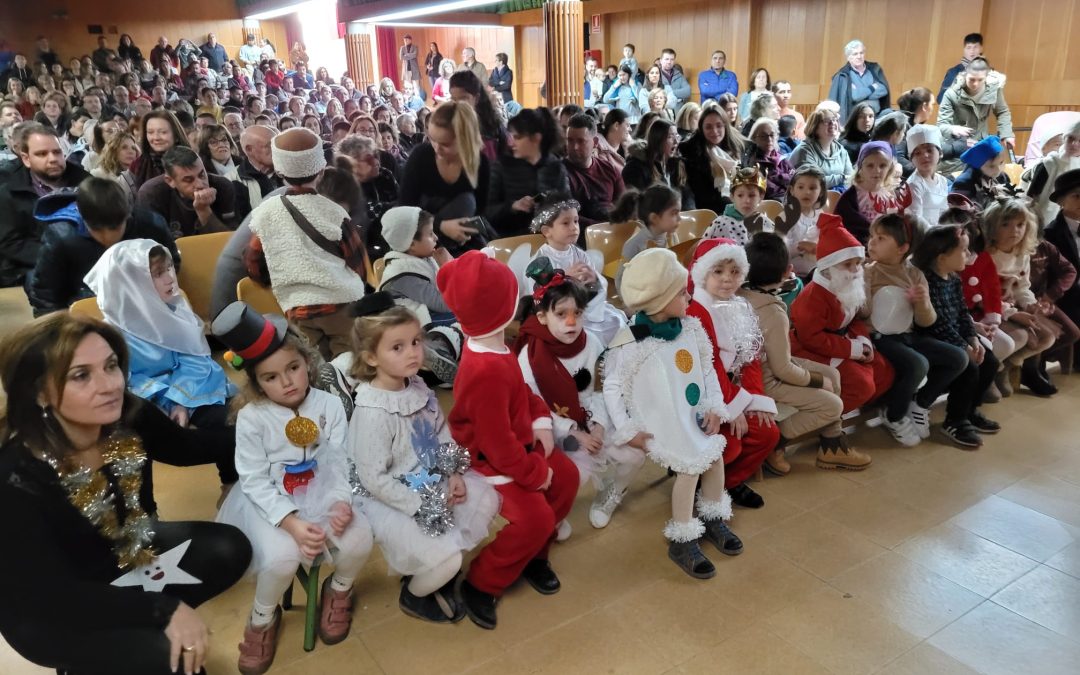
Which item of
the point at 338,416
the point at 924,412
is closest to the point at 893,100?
the point at 924,412

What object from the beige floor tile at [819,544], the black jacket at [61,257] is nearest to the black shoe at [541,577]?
the beige floor tile at [819,544]

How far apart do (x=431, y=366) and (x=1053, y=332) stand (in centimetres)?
317

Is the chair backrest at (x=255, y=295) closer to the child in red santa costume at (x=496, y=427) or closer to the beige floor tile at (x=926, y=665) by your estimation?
the child in red santa costume at (x=496, y=427)

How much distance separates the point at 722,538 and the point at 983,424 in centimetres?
174

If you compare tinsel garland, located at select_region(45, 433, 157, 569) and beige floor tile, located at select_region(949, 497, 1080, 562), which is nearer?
tinsel garland, located at select_region(45, 433, 157, 569)

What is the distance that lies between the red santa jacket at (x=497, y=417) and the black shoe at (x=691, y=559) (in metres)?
0.61

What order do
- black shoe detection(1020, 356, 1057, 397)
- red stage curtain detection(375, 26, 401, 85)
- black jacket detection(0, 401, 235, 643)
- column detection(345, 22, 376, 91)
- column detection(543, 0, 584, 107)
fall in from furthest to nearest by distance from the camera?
red stage curtain detection(375, 26, 401, 85)
column detection(345, 22, 376, 91)
column detection(543, 0, 584, 107)
black shoe detection(1020, 356, 1057, 397)
black jacket detection(0, 401, 235, 643)

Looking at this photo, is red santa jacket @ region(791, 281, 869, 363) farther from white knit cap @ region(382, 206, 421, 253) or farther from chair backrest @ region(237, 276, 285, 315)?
chair backrest @ region(237, 276, 285, 315)

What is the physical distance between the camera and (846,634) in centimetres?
207

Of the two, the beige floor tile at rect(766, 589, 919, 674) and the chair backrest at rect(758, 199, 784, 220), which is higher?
the chair backrest at rect(758, 199, 784, 220)

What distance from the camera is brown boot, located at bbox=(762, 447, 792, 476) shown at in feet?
9.80

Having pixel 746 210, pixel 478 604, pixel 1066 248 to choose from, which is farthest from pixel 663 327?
pixel 1066 248

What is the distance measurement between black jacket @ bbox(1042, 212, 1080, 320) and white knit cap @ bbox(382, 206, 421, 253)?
11.2 feet

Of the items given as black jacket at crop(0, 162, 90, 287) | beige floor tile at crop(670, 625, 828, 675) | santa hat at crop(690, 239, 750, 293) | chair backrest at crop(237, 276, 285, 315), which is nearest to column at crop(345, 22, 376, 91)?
black jacket at crop(0, 162, 90, 287)
